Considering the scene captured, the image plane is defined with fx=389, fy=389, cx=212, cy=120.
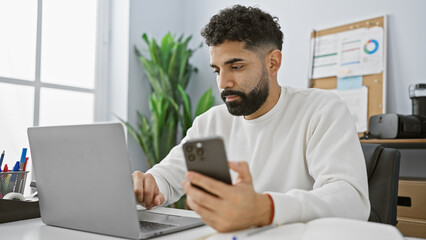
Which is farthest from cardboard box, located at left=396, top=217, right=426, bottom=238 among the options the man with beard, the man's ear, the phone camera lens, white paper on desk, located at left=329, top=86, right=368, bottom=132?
the phone camera lens

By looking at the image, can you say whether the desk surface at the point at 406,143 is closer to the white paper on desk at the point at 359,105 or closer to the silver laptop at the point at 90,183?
the white paper on desk at the point at 359,105

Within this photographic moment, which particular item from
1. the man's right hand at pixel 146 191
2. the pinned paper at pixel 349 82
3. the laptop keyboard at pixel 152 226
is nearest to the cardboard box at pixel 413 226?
the pinned paper at pixel 349 82

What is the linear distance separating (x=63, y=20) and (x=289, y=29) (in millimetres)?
1743

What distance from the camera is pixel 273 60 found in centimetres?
136

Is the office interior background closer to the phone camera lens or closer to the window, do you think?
the window

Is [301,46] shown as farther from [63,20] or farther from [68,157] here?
[68,157]

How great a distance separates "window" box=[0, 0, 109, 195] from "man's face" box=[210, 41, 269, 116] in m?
1.97

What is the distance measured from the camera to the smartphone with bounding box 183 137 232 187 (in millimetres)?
628

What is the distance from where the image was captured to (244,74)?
1.28 m

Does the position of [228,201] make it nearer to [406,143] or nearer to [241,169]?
[241,169]

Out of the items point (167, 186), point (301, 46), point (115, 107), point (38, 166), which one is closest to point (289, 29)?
point (301, 46)

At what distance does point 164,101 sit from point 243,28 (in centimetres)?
186

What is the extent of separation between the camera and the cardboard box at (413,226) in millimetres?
1941

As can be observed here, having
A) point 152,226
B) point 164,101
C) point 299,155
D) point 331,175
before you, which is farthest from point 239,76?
point 164,101
